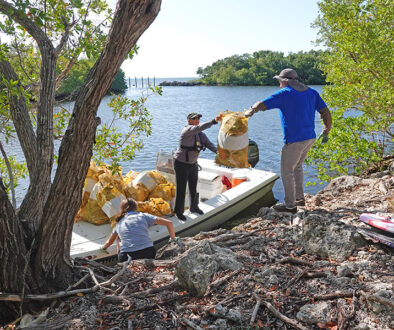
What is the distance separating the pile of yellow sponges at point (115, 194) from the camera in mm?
5801

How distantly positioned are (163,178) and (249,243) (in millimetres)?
3115

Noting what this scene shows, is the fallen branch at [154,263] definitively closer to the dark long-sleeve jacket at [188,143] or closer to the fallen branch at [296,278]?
the fallen branch at [296,278]


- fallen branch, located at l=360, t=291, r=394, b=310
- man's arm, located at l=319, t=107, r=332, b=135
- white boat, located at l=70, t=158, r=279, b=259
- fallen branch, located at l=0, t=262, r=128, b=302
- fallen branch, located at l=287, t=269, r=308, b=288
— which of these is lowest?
white boat, located at l=70, t=158, r=279, b=259

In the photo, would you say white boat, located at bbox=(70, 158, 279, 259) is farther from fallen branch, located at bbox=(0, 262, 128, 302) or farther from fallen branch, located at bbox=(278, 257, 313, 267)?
fallen branch, located at bbox=(278, 257, 313, 267)

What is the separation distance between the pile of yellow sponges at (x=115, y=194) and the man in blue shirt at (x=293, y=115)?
2552 mm

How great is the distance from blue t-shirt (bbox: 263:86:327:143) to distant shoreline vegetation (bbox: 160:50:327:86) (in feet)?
241

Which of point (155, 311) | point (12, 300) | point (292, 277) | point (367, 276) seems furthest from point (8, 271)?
point (367, 276)

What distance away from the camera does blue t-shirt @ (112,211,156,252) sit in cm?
443

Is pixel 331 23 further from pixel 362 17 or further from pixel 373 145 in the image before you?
pixel 373 145

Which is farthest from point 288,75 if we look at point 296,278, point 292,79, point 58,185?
point 58,185

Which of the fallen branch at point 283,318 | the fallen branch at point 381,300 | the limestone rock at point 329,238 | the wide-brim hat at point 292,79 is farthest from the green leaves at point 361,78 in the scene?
the fallen branch at point 283,318

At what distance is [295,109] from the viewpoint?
14.3 feet

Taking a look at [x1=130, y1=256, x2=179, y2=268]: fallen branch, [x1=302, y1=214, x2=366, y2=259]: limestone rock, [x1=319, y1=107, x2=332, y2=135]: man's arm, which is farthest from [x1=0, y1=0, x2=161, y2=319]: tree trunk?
[x1=319, y1=107, x2=332, y2=135]: man's arm

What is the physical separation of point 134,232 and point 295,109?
255 cm
